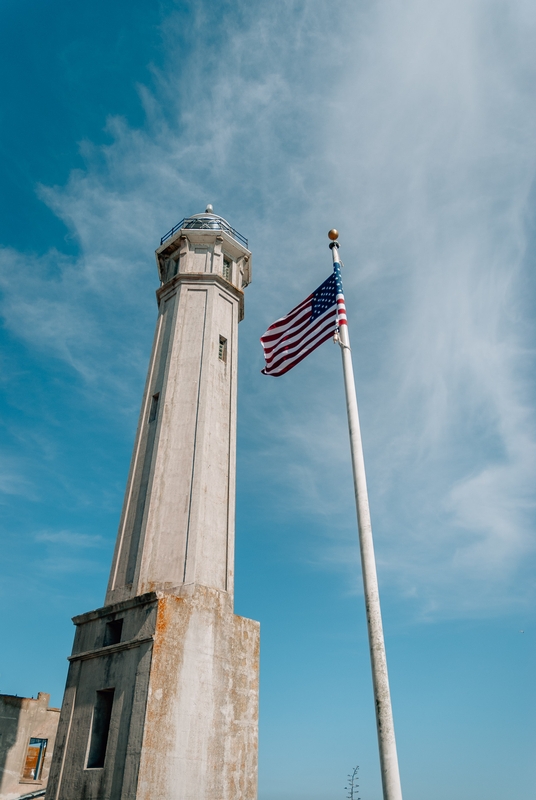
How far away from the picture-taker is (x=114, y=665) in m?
15.1

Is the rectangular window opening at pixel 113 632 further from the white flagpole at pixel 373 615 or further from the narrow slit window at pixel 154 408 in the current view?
the white flagpole at pixel 373 615

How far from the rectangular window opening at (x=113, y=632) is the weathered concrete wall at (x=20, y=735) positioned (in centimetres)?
1616

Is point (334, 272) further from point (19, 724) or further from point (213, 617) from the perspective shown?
point (19, 724)

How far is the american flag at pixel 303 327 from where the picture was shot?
15.4 m

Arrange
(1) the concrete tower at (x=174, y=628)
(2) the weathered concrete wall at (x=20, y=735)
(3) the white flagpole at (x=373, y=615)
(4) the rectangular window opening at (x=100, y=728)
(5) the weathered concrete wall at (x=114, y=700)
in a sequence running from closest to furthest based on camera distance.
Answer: (3) the white flagpole at (x=373, y=615)
(5) the weathered concrete wall at (x=114, y=700)
(1) the concrete tower at (x=174, y=628)
(4) the rectangular window opening at (x=100, y=728)
(2) the weathered concrete wall at (x=20, y=735)

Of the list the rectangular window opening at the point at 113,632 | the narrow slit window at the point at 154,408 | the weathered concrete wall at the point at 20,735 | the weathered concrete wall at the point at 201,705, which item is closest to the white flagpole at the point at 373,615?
the weathered concrete wall at the point at 201,705

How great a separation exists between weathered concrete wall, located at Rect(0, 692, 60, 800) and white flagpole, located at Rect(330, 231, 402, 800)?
80.2 feet

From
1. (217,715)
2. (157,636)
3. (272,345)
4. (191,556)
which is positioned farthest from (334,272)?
(217,715)

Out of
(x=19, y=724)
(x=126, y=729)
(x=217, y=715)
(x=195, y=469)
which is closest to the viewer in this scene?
(x=126, y=729)

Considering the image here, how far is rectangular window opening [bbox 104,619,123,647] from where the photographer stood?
1588 centimetres

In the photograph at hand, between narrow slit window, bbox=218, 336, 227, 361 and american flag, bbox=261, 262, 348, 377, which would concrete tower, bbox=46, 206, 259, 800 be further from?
american flag, bbox=261, 262, 348, 377

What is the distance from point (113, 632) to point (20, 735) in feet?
55.3

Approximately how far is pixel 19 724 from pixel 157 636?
1893 centimetres

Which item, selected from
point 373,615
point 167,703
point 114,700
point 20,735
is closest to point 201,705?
point 167,703
